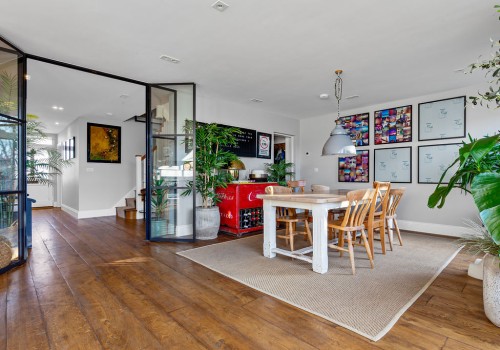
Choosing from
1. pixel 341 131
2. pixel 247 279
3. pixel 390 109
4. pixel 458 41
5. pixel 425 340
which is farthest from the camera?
pixel 390 109

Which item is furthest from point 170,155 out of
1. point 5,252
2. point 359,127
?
point 359,127

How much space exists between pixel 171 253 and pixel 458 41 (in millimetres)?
4315

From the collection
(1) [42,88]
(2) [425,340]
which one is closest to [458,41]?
(2) [425,340]

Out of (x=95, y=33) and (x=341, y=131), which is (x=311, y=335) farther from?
(x=95, y=33)

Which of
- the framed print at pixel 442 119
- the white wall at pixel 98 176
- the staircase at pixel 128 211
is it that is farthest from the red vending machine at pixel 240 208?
the white wall at pixel 98 176

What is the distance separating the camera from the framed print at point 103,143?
6.72m

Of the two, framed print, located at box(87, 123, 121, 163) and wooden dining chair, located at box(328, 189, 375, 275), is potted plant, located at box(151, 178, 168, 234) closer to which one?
wooden dining chair, located at box(328, 189, 375, 275)

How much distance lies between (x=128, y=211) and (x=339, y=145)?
5108 millimetres

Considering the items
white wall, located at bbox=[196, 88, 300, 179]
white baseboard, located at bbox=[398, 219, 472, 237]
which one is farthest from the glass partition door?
white baseboard, located at bbox=[398, 219, 472, 237]

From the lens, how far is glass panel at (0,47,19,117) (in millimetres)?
2857

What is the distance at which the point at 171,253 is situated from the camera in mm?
3557

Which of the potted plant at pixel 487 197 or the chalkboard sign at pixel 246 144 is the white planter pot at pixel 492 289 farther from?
the chalkboard sign at pixel 246 144

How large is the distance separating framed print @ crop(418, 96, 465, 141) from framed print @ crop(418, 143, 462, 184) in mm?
189

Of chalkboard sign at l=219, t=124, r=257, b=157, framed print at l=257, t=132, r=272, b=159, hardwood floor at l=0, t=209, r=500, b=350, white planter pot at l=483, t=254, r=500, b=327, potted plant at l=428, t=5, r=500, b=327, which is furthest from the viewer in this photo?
framed print at l=257, t=132, r=272, b=159
